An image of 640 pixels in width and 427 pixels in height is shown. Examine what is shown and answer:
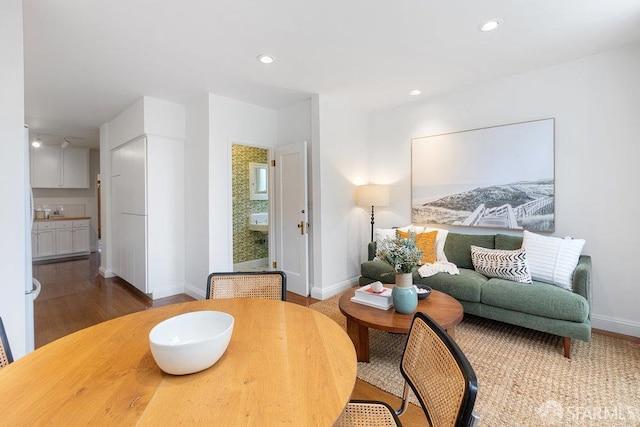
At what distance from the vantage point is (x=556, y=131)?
3.05 metres

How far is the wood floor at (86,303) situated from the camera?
2025mm

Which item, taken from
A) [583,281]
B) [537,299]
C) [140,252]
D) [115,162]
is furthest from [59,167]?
[583,281]

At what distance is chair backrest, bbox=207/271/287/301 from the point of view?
1.81 meters

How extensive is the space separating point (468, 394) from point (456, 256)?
115 inches

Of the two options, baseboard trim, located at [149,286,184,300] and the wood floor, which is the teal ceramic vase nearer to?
the wood floor

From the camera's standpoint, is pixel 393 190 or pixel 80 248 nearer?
pixel 393 190

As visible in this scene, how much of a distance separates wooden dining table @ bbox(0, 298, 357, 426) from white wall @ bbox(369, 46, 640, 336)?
3031mm

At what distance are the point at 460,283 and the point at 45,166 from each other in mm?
7966

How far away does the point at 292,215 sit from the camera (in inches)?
158

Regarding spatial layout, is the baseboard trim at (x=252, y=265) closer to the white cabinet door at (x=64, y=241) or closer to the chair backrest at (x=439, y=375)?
the white cabinet door at (x=64, y=241)

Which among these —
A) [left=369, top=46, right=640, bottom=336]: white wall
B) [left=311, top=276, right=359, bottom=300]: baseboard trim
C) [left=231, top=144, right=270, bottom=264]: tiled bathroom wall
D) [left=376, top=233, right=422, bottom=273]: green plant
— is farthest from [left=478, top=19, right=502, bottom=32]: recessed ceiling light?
[left=231, top=144, right=270, bottom=264]: tiled bathroom wall

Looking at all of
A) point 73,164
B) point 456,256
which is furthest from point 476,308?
point 73,164

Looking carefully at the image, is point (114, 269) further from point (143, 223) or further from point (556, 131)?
point (556, 131)

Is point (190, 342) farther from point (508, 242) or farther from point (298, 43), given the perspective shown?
point (508, 242)
